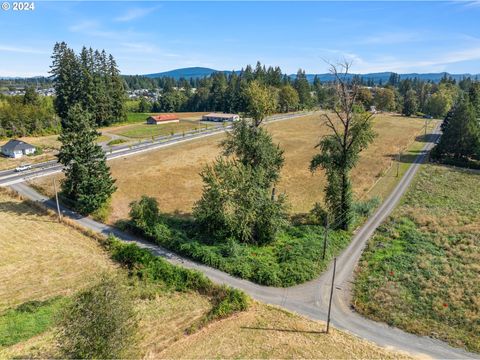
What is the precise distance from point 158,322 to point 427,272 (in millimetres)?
22445

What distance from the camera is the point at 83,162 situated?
126ft

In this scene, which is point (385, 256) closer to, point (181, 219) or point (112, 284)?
point (181, 219)

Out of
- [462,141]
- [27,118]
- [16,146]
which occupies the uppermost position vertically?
[27,118]

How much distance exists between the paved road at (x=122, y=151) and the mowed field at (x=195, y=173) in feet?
10.9

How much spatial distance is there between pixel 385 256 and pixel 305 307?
11.6m

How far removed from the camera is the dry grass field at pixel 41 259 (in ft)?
84.2

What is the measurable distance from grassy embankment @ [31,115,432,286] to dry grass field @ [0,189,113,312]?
584cm

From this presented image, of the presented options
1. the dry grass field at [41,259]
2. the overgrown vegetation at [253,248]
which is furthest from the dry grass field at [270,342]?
the dry grass field at [41,259]

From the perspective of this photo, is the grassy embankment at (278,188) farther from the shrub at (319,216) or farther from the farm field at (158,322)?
the farm field at (158,322)

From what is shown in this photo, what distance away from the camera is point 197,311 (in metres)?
23.4

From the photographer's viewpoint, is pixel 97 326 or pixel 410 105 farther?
pixel 410 105

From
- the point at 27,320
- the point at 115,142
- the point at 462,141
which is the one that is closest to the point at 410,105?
the point at 462,141

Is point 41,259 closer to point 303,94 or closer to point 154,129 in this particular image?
point 154,129

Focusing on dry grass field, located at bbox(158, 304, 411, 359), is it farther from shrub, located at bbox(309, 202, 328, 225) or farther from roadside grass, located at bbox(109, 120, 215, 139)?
roadside grass, located at bbox(109, 120, 215, 139)
